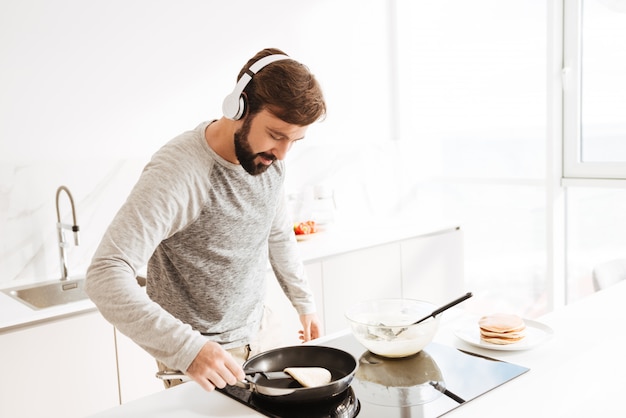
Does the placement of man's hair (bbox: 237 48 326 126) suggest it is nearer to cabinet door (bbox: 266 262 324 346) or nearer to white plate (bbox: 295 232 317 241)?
cabinet door (bbox: 266 262 324 346)

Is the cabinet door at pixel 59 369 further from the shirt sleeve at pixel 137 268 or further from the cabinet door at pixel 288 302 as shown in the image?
the shirt sleeve at pixel 137 268

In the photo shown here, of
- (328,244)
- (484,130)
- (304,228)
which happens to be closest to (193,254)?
(328,244)

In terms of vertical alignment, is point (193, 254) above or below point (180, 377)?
above

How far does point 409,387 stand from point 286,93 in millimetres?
718

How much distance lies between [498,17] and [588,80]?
2.23 feet

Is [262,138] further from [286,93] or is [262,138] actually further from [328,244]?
[328,244]

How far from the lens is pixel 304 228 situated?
3.12 meters

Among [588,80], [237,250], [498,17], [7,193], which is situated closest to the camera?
[237,250]

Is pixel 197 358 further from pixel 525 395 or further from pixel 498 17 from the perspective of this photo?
pixel 498 17

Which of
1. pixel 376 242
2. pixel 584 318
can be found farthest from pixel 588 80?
pixel 584 318

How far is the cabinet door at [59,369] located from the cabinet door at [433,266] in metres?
1.63

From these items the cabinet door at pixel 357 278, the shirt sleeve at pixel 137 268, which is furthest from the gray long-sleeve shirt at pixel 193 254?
the cabinet door at pixel 357 278

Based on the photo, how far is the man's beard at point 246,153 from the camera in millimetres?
1472

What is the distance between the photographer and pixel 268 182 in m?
1.65
